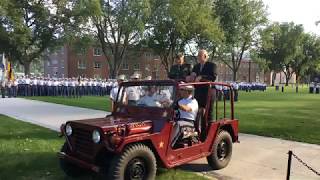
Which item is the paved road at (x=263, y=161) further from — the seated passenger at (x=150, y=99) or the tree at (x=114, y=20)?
the tree at (x=114, y=20)

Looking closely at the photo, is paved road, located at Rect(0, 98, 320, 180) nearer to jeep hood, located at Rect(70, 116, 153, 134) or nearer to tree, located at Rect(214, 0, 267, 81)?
jeep hood, located at Rect(70, 116, 153, 134)

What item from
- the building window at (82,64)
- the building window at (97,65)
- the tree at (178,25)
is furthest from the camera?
the building window at (97,65)

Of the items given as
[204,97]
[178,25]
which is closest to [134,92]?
[204,97]

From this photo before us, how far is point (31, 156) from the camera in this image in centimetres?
834

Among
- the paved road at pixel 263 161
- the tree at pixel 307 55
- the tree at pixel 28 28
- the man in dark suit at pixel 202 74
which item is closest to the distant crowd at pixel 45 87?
the tree at pixel 28 28

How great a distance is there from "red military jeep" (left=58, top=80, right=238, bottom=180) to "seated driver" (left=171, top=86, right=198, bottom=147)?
100 millimetres

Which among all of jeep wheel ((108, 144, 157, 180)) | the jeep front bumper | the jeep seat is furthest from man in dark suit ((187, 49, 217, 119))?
the jeep front bumper

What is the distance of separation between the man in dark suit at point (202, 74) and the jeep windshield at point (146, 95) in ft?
2.39

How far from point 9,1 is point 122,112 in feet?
127

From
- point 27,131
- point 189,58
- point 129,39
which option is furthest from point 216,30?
point 27,131

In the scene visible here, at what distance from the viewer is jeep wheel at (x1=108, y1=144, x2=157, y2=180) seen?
586cm

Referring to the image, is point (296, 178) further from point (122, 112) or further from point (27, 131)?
point (27, 131)

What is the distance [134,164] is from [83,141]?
0.87m

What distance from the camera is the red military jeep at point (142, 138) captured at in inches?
236
